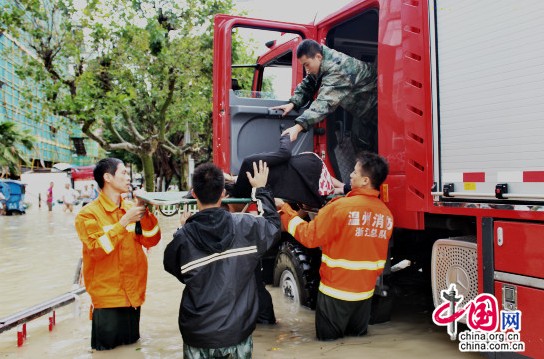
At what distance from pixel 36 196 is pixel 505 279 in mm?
35946

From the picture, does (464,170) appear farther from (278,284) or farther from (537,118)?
(278,284)

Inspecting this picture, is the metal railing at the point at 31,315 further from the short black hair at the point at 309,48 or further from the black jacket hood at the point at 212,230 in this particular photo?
the short black hair at the point at 309,48

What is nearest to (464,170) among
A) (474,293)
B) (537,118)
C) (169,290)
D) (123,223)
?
(537,118)

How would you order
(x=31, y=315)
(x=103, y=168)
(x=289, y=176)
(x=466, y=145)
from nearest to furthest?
1. (x=466, y=145)
2. (x=103, y=168)
3. (x=289, y=176)
4. (x=31, y=315)

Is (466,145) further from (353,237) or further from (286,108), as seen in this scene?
(286,108)

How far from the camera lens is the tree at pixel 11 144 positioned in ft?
76.4

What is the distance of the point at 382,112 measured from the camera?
3.90 meters

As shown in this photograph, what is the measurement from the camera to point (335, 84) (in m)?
4.38

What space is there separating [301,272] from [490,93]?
2.34m

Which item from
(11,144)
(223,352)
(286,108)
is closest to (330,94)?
(286,108)

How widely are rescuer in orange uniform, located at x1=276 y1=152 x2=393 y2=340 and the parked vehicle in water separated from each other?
2379 cm

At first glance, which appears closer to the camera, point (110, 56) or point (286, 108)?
point (286, 108)

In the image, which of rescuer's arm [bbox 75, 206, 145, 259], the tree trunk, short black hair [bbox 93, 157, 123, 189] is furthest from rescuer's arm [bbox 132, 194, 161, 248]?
the tree trunk

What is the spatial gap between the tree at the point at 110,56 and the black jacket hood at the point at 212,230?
10295mm
